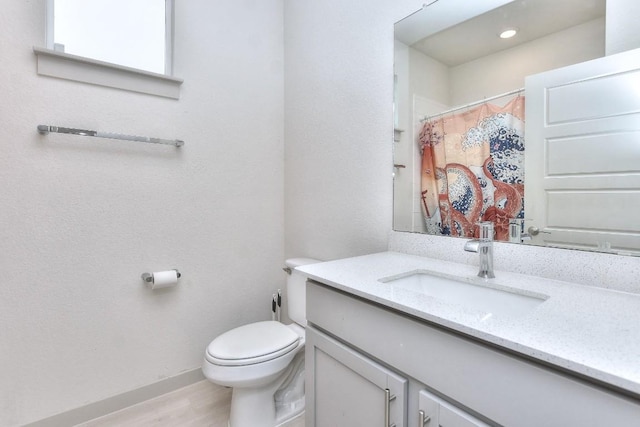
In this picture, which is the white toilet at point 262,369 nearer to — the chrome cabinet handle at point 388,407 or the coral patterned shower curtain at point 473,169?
the chrome cabinet handle at point 388,407

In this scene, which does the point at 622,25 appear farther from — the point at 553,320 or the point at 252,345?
the point at 252,345

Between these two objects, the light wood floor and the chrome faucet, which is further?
the light wood floor

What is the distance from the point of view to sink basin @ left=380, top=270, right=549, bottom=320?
33.0 inches

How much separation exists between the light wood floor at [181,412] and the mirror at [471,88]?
1300mm

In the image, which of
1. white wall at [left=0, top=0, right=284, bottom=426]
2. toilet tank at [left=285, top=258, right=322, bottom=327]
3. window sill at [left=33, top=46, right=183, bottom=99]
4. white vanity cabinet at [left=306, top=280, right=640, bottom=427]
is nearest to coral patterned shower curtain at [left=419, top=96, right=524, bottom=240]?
white vanity cabinet at [left=306, top=280, right=640, bottom=427]

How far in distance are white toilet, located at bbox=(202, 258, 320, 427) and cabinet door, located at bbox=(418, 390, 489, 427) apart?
2.62ft

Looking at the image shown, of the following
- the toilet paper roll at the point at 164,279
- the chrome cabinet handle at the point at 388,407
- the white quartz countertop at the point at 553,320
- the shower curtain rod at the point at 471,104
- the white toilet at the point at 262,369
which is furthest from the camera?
the toilet paper roll at the point at 164,279

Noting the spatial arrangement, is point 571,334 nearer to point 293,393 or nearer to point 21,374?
point 293,393

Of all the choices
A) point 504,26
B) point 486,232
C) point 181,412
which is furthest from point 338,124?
point 181,412

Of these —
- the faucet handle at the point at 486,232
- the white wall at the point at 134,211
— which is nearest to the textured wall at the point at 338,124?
the white wall at the point at 134,211

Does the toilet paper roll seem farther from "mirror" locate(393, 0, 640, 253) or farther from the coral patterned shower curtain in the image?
the coral patterned shower curtain

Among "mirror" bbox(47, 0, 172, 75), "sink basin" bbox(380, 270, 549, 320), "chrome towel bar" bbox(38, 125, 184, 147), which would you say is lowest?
"sink basin" bbox(380, 270, 549, 320)

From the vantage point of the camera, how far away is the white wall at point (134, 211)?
1.34 metres

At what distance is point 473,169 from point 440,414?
857 mm
